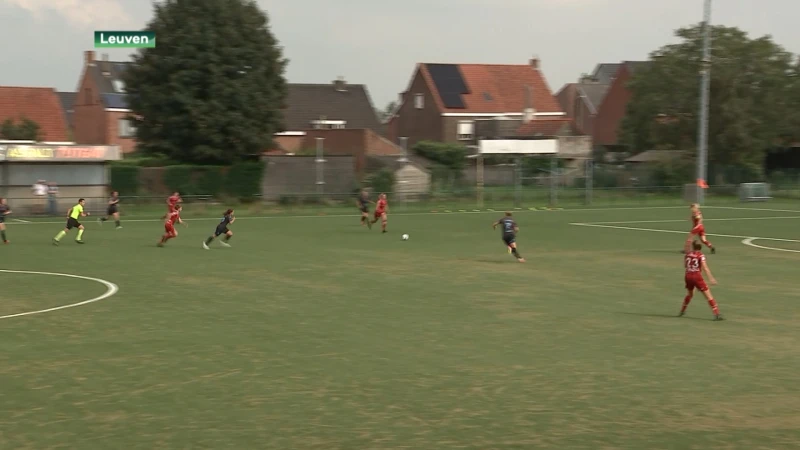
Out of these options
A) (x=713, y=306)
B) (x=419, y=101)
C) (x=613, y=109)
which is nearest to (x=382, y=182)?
(x=419, y=101)

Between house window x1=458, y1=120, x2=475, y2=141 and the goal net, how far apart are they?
29760mm

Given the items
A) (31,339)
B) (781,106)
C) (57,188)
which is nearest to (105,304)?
(31,339)

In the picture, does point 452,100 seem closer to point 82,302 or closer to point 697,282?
point 82,302

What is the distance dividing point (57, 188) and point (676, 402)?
48.5 metres

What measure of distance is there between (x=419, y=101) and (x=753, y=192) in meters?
36.5

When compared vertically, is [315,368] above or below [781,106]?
below

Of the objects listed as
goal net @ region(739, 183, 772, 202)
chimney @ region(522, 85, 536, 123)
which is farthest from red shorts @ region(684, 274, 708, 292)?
chimney @ region(522, 85, 536, 123)

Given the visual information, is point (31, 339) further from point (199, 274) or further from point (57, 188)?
point (57, 188)

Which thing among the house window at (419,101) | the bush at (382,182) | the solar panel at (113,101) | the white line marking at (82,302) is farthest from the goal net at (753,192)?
the solar panel at (113,101)

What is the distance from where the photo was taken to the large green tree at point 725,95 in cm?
7138

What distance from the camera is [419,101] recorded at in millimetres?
97312

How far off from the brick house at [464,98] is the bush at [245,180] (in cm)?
3217

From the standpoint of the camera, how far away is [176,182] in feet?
204

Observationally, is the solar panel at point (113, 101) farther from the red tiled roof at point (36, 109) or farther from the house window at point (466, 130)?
the house window at point (466, 130)
